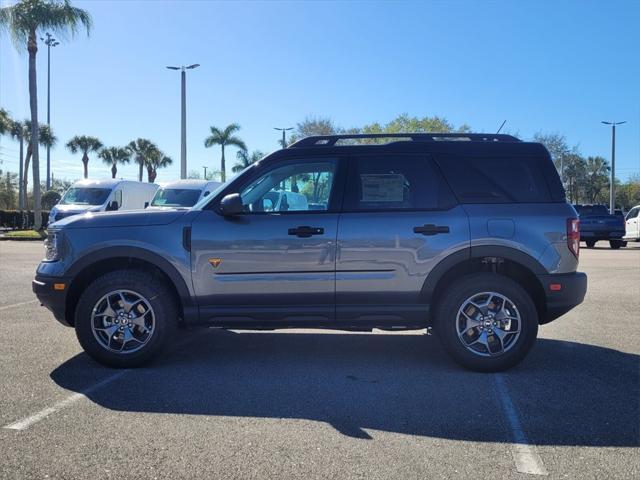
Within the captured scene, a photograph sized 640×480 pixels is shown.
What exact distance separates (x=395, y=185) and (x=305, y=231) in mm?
963

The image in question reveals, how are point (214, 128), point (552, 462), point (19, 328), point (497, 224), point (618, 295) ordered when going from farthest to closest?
1. point (214, 128)
2. point (618, 295)
3. point (19, 328)
4. point (497, 224)
5. point (552, 462)

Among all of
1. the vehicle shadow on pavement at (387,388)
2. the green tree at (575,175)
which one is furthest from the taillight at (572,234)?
the green tree at (575,175)

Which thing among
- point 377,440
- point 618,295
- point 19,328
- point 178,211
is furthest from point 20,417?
point 618,295

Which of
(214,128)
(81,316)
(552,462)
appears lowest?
(552,462)

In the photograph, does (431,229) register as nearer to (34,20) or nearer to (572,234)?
(572,234)

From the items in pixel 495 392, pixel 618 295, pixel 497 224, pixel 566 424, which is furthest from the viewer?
pixel 618 295

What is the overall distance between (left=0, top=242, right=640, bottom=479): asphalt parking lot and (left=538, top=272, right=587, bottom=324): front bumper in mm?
633

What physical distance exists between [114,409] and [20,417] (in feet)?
2.07

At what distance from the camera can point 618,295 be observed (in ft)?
31.9

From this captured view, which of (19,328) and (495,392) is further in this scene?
(19,328)

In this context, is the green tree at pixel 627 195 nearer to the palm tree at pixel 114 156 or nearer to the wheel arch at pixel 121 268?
the palm tree at pixel 114 156

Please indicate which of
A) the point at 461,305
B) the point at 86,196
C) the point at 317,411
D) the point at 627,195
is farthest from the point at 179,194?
the point at 627,195

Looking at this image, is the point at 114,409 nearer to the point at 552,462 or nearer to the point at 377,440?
the point at 377,440

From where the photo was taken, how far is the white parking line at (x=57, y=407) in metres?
4.01
